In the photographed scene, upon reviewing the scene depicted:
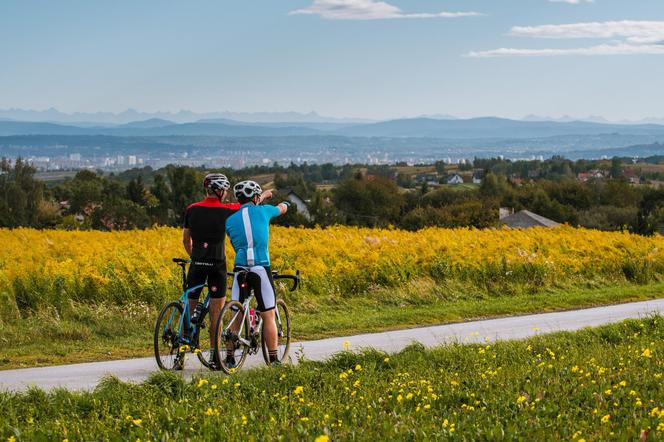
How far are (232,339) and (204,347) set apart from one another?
1966mm

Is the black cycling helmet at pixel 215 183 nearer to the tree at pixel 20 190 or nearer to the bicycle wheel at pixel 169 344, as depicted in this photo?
the bicycle wheel at pixel 169 344

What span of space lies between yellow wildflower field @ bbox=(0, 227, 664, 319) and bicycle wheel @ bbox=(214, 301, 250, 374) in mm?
5037

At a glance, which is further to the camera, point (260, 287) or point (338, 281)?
point (338, 281)

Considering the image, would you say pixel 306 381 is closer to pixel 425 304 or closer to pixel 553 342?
pixel 553 342

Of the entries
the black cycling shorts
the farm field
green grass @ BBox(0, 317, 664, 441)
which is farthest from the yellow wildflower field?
green grass @ BBox(0, 317, 664, 441)

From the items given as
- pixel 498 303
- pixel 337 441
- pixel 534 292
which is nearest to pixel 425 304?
pixel 498 303

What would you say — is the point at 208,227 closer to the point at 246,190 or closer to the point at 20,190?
the point at 246,190

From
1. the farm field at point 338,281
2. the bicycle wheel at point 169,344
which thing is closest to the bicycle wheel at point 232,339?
the bicycle wheel at point 169,344

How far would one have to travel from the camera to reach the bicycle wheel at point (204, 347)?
30.3ft

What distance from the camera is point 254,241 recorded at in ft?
30.3

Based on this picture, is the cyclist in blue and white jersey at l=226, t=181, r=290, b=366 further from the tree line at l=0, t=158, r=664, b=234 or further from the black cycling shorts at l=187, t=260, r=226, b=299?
the tree line at l=0, t=158, r=664, b=234

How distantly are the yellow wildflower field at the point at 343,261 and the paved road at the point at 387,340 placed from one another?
2.85m

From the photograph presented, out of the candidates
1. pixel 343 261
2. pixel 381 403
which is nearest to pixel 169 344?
pixel 381 403

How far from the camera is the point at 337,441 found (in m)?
6.07
